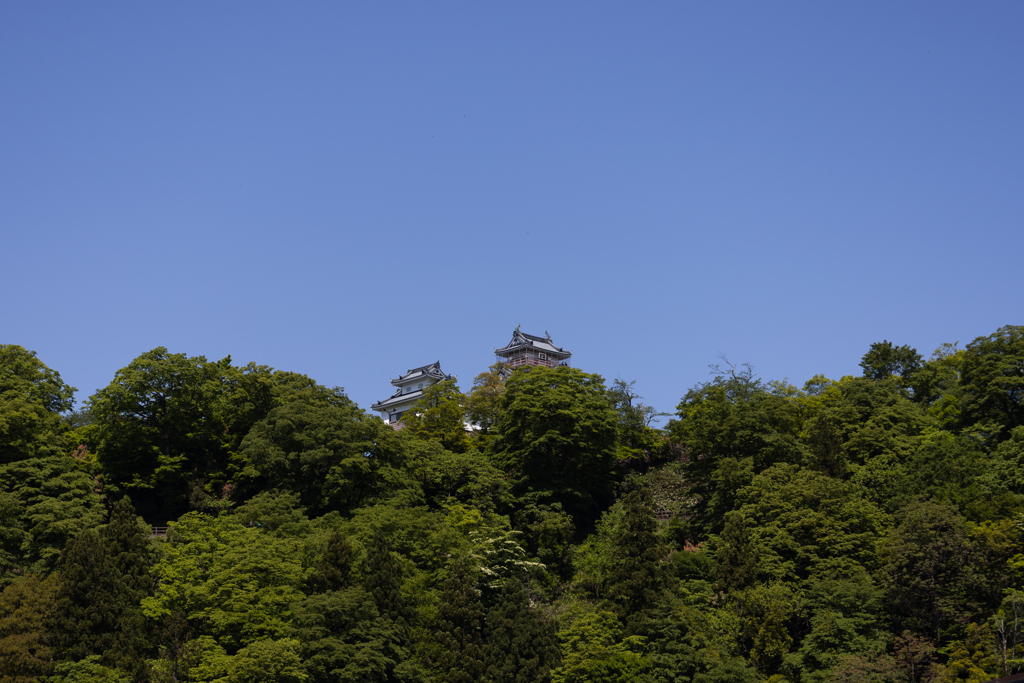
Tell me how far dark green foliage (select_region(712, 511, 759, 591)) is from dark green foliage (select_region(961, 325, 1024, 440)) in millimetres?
10000

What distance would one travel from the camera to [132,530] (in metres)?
30.9

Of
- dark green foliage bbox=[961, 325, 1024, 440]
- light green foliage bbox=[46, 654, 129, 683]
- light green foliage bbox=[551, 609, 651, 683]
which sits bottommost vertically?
light green foliage bbox=[46, 654, 129, 683]

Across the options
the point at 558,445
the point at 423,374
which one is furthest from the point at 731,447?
the point at 423,374

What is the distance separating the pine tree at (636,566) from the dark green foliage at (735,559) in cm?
165

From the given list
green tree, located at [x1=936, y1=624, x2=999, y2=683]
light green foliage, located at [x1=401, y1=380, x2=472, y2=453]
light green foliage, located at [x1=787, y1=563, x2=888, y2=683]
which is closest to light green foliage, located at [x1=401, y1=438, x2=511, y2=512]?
light green foliage, located at [x1=401, y1=380, x2=472, y2=453]

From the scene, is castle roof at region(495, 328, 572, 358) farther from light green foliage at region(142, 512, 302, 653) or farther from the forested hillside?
light green foliage at region(142, 512, 302, 653)

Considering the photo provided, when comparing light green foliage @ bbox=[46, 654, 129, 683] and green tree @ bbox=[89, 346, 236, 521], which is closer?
light green foliage @ bbox=[46, 654, 129, 683]

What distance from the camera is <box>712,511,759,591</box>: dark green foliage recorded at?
3111 centimetres

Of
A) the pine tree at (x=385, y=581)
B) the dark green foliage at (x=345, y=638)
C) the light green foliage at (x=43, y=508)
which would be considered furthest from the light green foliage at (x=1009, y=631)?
the light green foliage at (x=43, y=508)

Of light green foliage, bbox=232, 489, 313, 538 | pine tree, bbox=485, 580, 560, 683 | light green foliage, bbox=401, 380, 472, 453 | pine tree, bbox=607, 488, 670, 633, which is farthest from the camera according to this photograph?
light green foliage, bbox=401, 380, 472, 453

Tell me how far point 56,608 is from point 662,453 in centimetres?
2675

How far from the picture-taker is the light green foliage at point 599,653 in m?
28.8

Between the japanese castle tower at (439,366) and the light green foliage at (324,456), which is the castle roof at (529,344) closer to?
the japanese castle tower at (439,366)

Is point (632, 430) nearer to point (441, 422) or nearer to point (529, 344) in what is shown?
point (441, 422)
